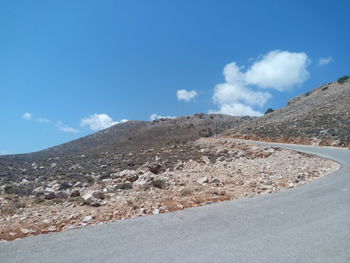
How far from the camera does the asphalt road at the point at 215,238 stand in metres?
3.56

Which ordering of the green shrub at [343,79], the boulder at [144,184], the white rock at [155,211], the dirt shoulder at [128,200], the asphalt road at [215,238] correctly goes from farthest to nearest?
the green shrub at [343,79], the boulder at [144,184], the white rock at [155,211], the dirt shoulder at [128,200], the asphalt road at [215,238]

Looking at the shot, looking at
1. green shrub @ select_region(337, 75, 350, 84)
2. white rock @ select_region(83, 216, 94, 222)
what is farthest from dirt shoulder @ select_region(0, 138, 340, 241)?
green shrub @ select_region(337, 75, 350, 84)

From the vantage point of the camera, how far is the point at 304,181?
28.4ft

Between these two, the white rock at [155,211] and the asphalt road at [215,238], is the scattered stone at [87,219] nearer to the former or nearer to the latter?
the asphalt road at [215,238]

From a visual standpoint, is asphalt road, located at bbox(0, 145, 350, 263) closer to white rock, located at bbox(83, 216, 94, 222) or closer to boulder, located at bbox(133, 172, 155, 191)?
white rock, located at bbox(83, 216, 94, 222)

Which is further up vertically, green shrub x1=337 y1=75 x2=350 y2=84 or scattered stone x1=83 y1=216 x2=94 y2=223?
green shrub x1=337 y1=75 x2=350 y2=84

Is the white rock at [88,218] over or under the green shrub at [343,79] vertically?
under

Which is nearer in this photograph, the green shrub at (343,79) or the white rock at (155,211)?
the white rock at (155,211)

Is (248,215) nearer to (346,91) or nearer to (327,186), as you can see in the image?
(327,186)

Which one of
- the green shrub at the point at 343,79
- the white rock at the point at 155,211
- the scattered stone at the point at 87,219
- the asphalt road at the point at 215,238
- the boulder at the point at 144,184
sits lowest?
the asphalt road at the point at 215,238

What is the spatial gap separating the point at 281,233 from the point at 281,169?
7.75 m

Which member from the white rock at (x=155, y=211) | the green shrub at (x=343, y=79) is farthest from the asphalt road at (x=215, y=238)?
the green shrub at (x=343, y=79)

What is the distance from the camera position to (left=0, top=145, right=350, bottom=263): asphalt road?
3.56m

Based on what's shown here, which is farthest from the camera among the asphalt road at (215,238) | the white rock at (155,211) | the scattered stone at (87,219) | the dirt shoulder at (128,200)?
the white rock at (155,211)
